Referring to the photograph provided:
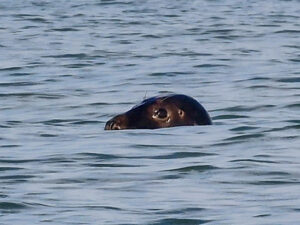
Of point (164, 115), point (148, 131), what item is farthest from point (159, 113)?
point (148, 131)

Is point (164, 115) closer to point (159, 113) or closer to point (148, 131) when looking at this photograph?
point (159, 113)

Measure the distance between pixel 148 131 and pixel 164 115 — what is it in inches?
8.5

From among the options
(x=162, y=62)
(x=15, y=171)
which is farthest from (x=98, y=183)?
(x=162, y=62)

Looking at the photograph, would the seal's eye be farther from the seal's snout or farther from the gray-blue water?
the seal's snout

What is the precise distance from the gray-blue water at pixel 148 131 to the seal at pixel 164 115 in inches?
4.6

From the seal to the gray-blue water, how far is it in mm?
117

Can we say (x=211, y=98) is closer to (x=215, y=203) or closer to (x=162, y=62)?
(x=162, y=62)

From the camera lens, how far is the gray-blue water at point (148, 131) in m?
8.97

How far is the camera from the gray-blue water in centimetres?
897

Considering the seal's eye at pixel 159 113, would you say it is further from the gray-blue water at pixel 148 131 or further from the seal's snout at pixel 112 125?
the seal's snout at pixel 112 125

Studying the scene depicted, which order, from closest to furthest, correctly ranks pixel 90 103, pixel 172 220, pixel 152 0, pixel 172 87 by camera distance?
pixel 172 220, pixel 90 103, pixel 172 87, pixel 152 0

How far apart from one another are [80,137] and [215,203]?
3.43 m

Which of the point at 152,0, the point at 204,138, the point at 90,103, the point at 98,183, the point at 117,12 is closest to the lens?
the point at 98,183

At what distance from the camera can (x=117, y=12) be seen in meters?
27.1
